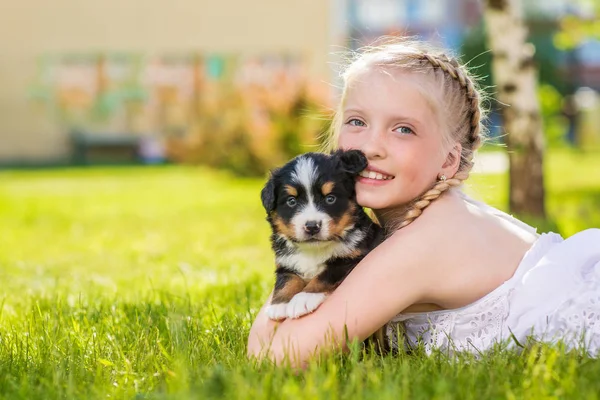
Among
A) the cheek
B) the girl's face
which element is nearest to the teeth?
the girl's face

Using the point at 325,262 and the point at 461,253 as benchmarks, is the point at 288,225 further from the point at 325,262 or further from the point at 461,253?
the point at 461,253

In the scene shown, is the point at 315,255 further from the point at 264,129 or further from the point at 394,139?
the point at 264,129

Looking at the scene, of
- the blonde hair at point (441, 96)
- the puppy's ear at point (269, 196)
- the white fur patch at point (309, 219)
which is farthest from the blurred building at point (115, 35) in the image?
the white fur patch at point (309, 219)

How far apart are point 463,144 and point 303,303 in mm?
998

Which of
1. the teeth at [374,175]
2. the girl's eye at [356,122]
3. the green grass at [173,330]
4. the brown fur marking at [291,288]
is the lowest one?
the green grass at [173,330]

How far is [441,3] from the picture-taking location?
164 feet

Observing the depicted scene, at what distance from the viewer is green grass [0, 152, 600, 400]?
267 centimetres

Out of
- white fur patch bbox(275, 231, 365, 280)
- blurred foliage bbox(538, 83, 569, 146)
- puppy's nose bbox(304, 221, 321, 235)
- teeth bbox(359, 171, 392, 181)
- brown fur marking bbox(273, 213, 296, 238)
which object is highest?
teeth bbox(359, 171, 392, 181)

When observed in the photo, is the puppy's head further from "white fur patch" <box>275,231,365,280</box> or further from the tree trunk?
the tree trunk

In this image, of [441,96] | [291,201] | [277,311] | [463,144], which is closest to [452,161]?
[463,144]

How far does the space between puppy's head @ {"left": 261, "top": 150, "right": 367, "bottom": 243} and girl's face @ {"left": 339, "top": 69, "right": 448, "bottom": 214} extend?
0.23ft

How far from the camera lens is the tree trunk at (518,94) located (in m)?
8.23

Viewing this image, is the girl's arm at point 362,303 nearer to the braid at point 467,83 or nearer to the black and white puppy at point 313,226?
the black and white puppy at point 313,226

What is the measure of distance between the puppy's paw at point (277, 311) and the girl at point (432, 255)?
48 millimetres
